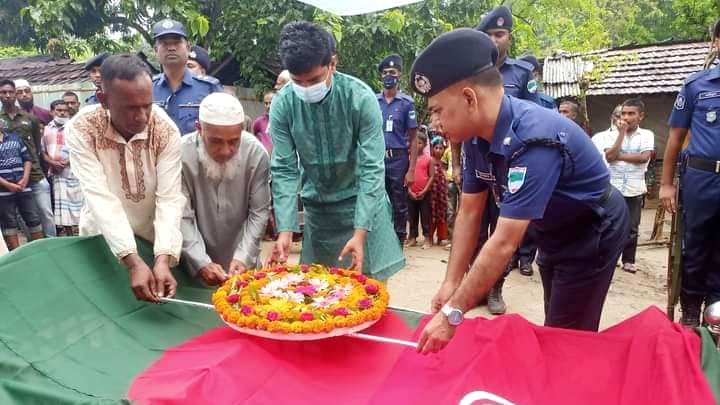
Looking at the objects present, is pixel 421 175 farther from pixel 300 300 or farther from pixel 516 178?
pixel 516 178

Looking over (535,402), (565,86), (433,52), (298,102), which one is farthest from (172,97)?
(565,86)

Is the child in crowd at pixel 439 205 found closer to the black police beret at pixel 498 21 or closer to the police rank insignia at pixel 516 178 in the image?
the black police beret at pixel 498 21

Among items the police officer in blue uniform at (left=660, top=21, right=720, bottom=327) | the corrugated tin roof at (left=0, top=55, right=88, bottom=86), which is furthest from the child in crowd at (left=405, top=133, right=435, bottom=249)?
the corrugated tin roof at (left=0, top=55, right=88, bottom=86)

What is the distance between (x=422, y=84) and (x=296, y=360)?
0.97 metres

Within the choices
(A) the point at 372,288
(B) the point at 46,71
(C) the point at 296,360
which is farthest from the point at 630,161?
(B) the point at 46,71

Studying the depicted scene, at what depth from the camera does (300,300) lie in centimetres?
200

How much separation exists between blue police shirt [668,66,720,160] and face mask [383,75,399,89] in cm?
297

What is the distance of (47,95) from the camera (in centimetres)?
756

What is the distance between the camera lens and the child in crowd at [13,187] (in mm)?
5098

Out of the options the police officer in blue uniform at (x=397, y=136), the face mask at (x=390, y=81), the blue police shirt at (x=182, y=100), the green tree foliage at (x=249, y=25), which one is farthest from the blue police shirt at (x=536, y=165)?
the green tree foliage at (x=249, y=25)

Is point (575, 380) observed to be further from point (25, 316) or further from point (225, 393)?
point (25, 316)

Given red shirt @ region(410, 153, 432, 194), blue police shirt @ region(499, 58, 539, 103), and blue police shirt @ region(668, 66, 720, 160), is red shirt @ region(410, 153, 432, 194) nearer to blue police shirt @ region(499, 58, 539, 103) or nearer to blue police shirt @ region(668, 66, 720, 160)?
blue police shirt @ region(499, 58, 539, 103)

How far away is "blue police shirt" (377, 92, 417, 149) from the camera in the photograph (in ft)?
18.7

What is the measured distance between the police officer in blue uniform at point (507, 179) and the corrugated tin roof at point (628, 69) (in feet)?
27.2
